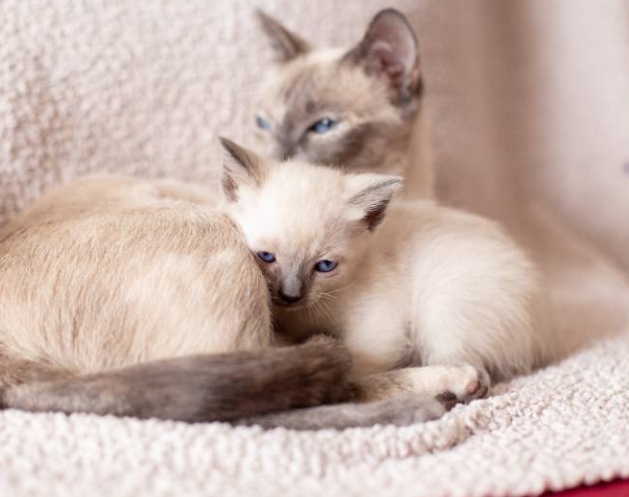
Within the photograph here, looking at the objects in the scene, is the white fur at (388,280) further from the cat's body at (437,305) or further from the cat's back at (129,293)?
the cat's back at (129,293)

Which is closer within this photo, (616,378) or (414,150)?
(616,378)

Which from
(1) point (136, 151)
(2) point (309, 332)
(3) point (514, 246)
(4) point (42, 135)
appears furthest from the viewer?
(1) point (136, 151)

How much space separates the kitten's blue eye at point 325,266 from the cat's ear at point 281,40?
0.76 metres

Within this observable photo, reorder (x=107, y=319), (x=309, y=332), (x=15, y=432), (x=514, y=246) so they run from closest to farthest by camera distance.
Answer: (x=15, y=432) < (x=107, y=319) < (x=309, y=332) < (x=514, y=246)

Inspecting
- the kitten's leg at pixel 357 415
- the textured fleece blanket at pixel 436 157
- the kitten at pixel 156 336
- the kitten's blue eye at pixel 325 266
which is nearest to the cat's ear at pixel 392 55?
the textured fleece blanket at pixel 436 157

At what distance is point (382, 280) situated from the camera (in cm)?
146

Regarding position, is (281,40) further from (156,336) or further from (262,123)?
(156,336)

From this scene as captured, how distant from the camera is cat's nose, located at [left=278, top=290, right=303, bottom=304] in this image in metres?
1.35

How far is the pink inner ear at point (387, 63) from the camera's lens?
186 cm

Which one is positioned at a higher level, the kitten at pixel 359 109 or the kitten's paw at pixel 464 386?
the kitten at pixel 359 109

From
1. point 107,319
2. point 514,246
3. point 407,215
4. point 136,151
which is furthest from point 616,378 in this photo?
A: point 136,151

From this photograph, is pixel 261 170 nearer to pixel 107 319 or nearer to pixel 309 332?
pixel 309 332

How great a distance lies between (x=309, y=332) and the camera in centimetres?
142

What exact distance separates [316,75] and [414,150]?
295mm
